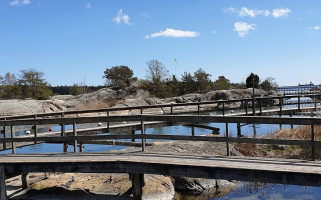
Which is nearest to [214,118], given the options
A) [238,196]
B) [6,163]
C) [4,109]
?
[238,196]

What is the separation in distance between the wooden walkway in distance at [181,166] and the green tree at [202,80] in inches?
1863

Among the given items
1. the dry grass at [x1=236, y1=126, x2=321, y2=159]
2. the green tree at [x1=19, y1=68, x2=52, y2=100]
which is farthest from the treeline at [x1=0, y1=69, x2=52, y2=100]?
the dry grass at [x1=236, y1=126, x2=321, y2=159]

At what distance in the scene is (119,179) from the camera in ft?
24.5

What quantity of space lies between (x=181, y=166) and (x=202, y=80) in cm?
4855

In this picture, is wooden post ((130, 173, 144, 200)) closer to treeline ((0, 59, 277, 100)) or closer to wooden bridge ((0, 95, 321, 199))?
wooden bridge ((0, 95, 321, 199))

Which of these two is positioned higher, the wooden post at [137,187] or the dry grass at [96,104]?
the dry grass at [96,104]

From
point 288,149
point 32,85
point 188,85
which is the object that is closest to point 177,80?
point 188,85

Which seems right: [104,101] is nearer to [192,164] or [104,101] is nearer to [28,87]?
[28,87]

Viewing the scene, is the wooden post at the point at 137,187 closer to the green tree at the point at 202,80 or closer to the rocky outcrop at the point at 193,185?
the rocky outcrop at the point at 193,185

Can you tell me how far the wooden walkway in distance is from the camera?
515cm

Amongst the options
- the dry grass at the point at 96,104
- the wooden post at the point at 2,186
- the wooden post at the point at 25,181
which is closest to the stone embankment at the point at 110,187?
the wooden post at the point at 25,181

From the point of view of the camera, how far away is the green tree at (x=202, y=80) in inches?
2110

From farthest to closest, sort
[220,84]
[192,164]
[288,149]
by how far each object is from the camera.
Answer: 1. [220,84]
2. [288,149]
3. [192,164]

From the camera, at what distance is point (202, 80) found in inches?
2110
